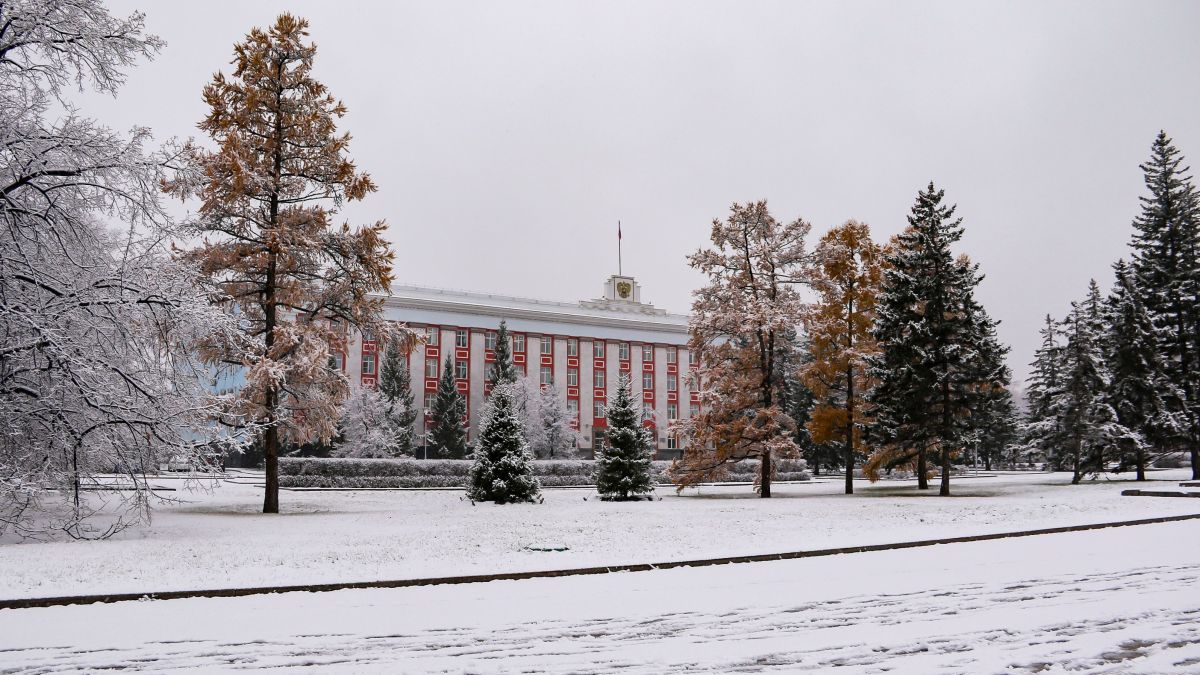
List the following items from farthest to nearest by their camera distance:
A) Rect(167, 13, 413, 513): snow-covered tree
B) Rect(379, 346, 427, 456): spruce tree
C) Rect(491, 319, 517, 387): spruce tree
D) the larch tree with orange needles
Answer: Rect(491, 319, 517, 387): spruce tree
Rect(379, 346, 427, 456): spruce tree
the larch tree with orange needles
Rect(167, 13, 413, 513): snow-covered tree

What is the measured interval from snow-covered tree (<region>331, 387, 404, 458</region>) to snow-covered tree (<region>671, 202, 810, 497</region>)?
35.2 m

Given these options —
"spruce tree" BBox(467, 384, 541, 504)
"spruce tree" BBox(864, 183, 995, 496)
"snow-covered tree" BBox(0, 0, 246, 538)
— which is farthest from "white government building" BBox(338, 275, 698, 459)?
"snow-covered tree" BBox(0, 0, 246, 538)

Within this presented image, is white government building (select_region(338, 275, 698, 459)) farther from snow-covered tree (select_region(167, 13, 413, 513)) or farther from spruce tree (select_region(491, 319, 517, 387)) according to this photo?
snow-covered tree (select_region(167, 13, 413, 513))

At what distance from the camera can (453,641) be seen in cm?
639

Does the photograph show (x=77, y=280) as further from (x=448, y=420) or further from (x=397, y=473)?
(x=448, y=420)

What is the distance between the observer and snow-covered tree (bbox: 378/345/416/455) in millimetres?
65312

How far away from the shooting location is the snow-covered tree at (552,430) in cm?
6962

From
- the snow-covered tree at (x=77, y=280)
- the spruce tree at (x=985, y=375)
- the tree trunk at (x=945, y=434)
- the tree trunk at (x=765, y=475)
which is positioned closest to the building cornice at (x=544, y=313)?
the spruce tree at (x=985, y=375)

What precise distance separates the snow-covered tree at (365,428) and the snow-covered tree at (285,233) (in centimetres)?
3863

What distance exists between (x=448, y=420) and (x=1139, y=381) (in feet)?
163

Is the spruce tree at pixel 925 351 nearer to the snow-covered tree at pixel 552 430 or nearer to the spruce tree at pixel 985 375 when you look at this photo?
the spruce tree at pixel 985 375

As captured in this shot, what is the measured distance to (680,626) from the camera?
6.91 metres

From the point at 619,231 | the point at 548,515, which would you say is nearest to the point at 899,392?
the point at 548,515

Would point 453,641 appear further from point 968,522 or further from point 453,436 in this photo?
point 453,436
